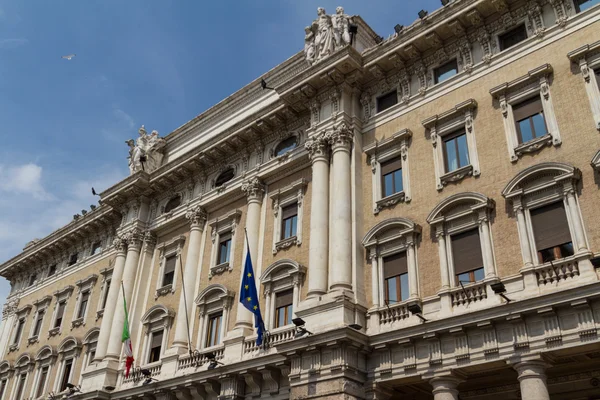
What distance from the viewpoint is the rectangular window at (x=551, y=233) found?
16.3 m

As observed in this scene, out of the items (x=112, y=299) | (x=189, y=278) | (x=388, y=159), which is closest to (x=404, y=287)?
(x=388, y=159)

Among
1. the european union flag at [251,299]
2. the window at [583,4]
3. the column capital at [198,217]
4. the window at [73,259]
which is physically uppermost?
the window at [73,259]

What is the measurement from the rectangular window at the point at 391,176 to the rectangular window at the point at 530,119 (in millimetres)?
4397

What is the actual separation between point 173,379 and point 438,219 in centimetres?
1204

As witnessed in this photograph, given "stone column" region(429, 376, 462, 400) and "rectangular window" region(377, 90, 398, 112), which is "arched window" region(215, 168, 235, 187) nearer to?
"rectangular window" region(377, 90, 398, 112)

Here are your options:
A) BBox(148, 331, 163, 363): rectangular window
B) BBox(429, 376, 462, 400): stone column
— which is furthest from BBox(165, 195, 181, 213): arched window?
BBox(429, 376, 462, 400): stone column

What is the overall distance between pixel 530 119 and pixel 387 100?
6.21 meters

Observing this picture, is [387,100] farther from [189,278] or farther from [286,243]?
[189,278]

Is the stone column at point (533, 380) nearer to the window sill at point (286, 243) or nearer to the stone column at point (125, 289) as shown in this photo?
the window sill at point (286, 243)

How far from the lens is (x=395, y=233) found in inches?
792

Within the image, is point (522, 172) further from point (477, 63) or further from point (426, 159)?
point (477, 63)

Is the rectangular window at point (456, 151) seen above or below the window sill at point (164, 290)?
above

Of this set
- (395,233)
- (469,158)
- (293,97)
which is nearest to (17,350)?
(293,97)

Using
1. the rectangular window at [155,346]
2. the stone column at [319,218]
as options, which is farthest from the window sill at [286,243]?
the rectangular window at [155,346]
